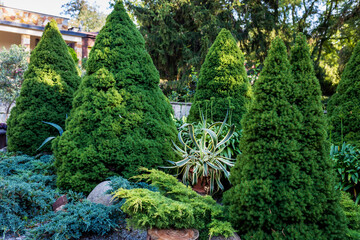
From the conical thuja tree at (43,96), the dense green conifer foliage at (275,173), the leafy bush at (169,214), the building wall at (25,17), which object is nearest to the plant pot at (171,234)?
the leafy bush at (169,214)

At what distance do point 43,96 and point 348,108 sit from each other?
18.7 ft

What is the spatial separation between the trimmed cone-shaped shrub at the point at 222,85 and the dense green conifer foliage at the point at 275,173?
2.45 meters

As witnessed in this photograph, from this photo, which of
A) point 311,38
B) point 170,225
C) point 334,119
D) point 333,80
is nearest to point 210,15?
point 311,38

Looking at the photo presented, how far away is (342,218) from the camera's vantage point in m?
2.20

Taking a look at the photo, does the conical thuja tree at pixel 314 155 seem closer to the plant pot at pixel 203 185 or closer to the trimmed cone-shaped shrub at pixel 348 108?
the plant pot at pixel 203 185

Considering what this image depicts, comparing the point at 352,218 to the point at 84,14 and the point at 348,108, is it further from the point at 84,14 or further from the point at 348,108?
the point at 84,14

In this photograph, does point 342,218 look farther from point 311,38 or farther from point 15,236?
point 311,38

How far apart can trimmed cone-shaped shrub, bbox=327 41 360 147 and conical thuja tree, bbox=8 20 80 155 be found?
5.17 meters

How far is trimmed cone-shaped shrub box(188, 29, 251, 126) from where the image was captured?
493cm

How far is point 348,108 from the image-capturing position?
4.70 m

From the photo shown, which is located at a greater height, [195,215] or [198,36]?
[198,36]

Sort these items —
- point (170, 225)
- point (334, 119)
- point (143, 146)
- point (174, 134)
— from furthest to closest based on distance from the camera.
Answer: point (334, 119) → point (174, 134) → point (143, 146) → point (170, 225)

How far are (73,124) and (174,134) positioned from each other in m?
1.43

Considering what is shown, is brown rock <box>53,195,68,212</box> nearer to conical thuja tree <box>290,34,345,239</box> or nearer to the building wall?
conical thuja tree <box>290,34,345,239</box>
